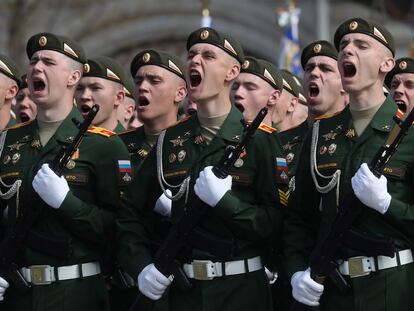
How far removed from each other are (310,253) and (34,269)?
5.79ft

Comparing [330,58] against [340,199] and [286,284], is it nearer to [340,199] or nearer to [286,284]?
[286,284]

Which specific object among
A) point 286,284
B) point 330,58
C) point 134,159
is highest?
point 330,58

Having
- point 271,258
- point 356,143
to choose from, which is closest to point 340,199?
point 356,143

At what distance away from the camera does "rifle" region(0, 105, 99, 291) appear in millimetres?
8609

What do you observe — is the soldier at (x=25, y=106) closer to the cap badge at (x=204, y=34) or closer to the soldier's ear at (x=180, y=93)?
the soldier's ear at (x=180, y=93)

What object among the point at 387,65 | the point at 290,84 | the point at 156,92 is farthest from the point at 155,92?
the point at 387,65

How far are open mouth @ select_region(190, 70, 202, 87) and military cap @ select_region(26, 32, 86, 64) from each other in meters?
0.92

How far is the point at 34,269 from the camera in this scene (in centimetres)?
871

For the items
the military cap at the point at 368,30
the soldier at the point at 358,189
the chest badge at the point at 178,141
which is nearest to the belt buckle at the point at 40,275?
the chest badge at the point at 178,141

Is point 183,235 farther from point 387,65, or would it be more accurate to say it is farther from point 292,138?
point 292,138

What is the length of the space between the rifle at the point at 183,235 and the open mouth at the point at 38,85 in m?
1.34

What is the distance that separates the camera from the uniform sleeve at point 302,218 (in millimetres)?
8195

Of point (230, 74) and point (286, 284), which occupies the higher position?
point (230, 74)

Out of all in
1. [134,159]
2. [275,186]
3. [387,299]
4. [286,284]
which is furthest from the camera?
[134,159]
